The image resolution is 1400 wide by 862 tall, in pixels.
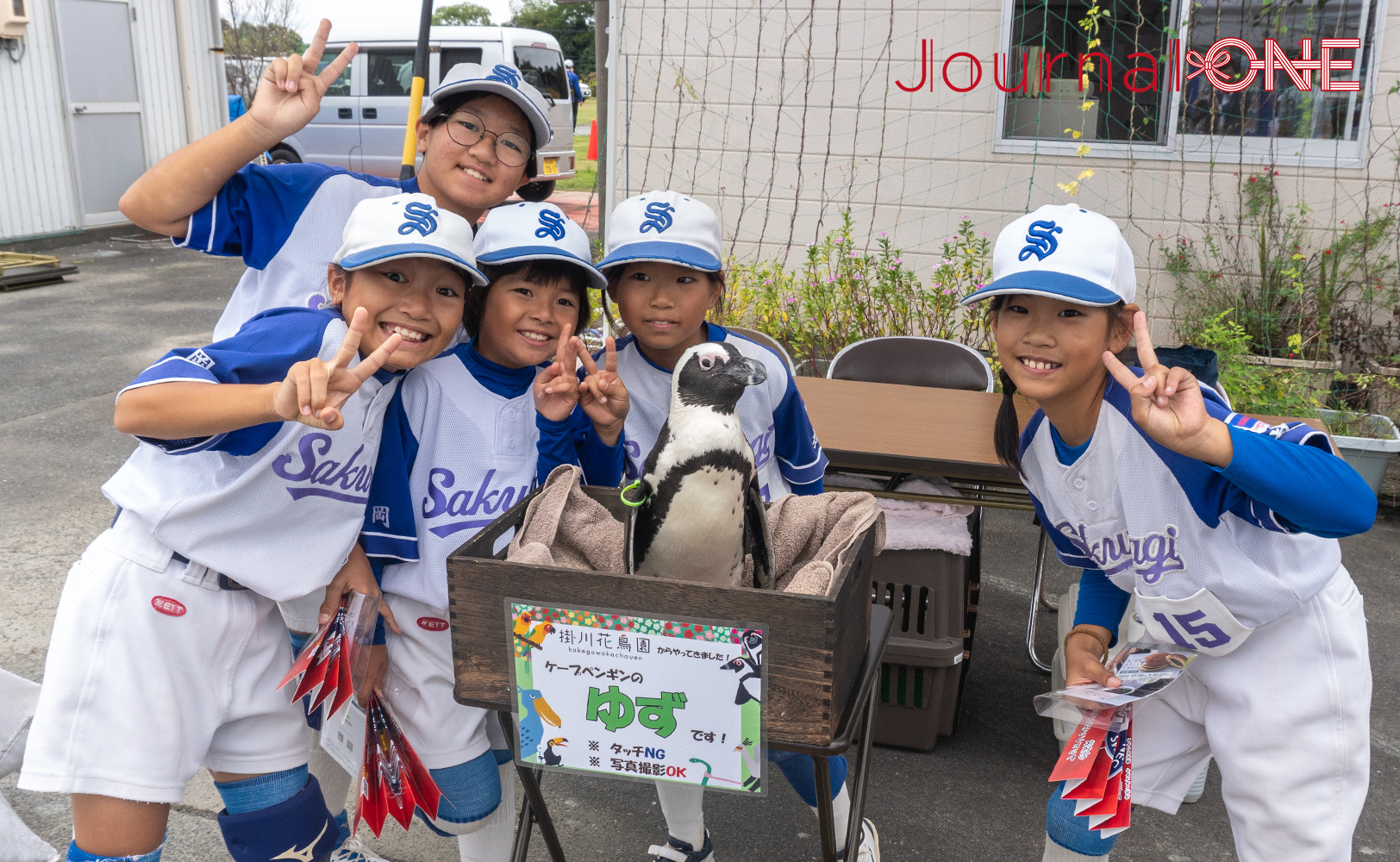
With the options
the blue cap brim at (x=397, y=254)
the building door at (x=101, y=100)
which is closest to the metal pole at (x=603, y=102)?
the blue cap brim at (x=397, y=254)

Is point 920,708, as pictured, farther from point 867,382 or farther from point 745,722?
point 745,722

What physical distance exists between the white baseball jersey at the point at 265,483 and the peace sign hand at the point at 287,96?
37 centimetres

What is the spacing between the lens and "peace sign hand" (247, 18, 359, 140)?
1836mm

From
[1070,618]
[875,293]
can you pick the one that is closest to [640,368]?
[1070,618]

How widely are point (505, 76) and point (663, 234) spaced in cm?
51

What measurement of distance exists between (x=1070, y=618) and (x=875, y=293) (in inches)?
118

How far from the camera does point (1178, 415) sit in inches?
60.0

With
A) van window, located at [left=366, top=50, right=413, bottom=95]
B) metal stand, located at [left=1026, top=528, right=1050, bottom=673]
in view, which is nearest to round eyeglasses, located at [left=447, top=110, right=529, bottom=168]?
metal stand, located at [left=1026, top=528, right=1050, bottom=673]

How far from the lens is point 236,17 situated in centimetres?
1850

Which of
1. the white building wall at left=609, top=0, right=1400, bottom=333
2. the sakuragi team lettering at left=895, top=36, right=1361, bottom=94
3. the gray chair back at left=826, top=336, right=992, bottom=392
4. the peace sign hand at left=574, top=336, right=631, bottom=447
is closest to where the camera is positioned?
the peace sign hand at left=574, top=336, right=631, bottom=447

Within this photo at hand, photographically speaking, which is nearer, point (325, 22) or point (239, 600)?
point (239, 600)

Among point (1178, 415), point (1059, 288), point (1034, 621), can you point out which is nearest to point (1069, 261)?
point (1059, 288)

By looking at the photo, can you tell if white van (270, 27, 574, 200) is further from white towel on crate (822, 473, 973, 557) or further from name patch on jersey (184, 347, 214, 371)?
name patch on jersey (184, 347, 214, 371)

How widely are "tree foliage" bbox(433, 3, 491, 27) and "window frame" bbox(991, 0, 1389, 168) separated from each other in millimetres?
42387
